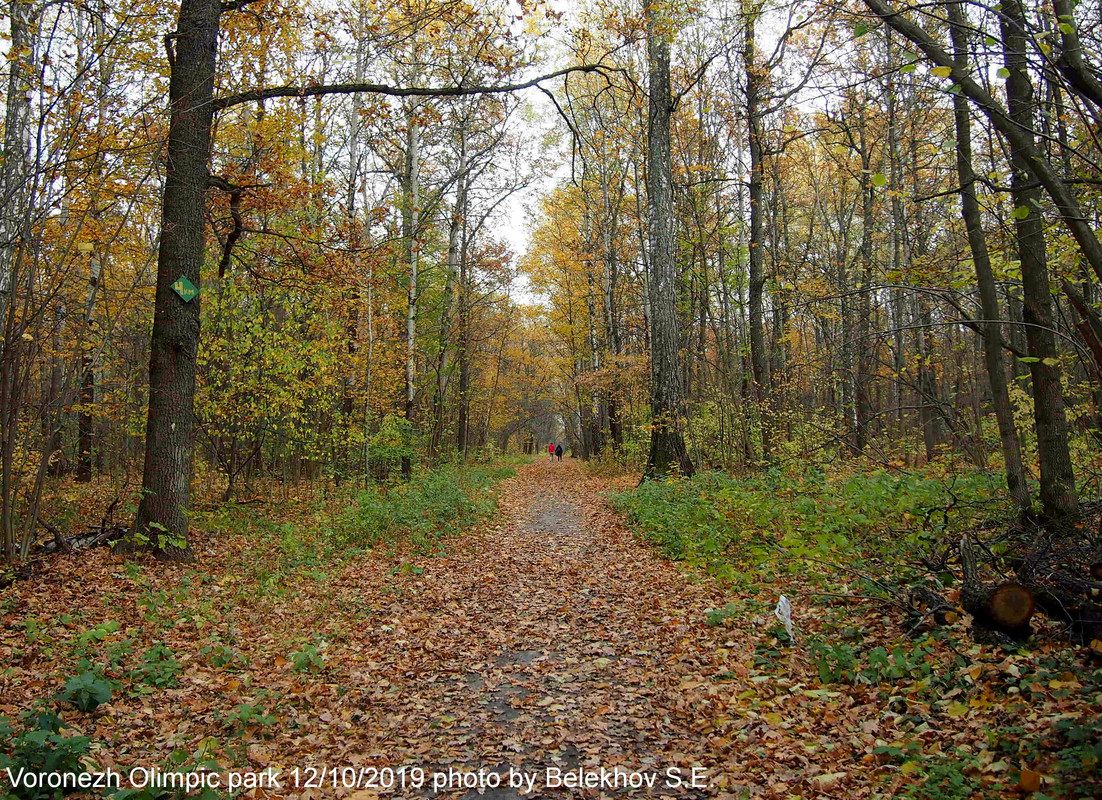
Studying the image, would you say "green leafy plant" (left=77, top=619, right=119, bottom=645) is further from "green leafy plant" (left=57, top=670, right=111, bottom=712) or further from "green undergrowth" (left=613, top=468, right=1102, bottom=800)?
"green undergrowth" (left=613, top=468, right=1102, bottom=800)

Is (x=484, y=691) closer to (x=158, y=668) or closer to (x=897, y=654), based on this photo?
(x=158, y=668)

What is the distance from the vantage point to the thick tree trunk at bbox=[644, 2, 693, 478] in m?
13.1

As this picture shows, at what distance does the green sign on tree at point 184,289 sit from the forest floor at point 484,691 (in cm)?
312

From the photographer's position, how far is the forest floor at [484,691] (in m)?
3.28

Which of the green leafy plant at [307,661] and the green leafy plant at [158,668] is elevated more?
the green leafy plant at [158,668]

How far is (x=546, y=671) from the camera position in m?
4.96

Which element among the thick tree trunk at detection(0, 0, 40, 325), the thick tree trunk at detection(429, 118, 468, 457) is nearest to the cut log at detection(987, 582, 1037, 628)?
the thick tree trunk at detection(0, 0, 40, 325)

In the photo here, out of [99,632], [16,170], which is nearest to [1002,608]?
[99,632]

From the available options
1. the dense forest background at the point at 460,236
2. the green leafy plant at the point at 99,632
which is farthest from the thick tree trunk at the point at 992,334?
the green leafy plant at the point at 99,632

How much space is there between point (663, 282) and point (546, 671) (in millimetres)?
10285

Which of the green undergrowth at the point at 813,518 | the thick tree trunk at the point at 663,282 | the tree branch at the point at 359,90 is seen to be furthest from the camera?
the thick tree trunk at the point at 663,282

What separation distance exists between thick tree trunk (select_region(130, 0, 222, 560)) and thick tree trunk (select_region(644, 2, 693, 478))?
28.9 ft

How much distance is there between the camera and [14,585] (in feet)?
18.8

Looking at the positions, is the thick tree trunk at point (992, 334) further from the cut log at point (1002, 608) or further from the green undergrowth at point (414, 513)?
the green undergrowth at point (414, 513)
